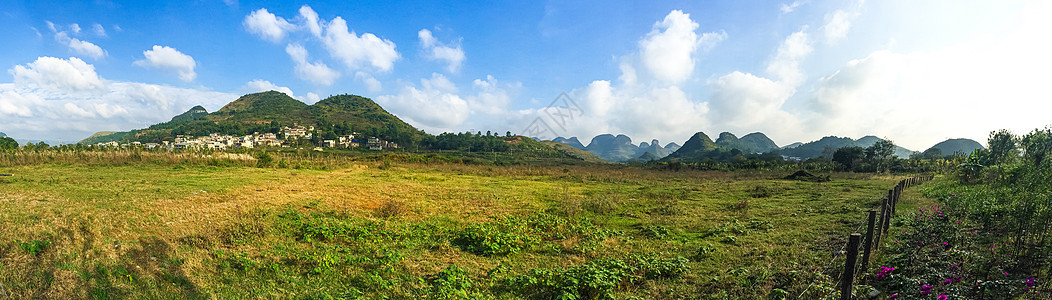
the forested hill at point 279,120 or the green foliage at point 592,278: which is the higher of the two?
the forested hill at point 279,120

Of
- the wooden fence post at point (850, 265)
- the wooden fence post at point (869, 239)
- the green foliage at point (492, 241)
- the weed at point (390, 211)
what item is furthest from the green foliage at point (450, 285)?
the wooden fence post at point (869, 239)

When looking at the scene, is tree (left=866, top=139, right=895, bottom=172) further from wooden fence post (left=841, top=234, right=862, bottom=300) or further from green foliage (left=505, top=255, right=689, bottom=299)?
wooden fence post (left=841, top=234, right=862, bottom=300)

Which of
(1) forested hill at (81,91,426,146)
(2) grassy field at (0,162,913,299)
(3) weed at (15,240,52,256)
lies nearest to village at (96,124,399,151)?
(1) forested hill at (81,91,426,146)

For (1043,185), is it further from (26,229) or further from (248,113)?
(248,113)

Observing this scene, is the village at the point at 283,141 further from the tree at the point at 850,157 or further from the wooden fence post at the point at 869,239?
the tree at the point at 850,157

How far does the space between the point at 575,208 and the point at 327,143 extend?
317 ft

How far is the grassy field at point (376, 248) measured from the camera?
4.87m

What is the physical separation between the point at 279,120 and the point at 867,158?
150 meters

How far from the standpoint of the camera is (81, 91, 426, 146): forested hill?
9600cm

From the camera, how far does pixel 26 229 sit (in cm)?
645

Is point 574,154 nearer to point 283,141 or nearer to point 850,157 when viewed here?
point 850,157

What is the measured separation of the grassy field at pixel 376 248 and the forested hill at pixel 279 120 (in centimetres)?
10186

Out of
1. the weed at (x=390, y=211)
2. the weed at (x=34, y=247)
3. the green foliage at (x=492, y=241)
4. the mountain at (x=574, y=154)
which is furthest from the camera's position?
the mountain at (x=574, y=154)

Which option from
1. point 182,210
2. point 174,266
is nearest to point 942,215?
point 174,266
